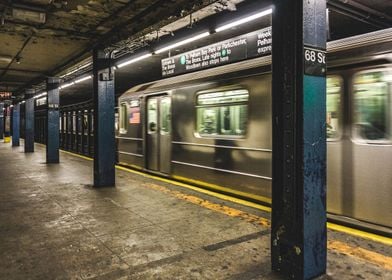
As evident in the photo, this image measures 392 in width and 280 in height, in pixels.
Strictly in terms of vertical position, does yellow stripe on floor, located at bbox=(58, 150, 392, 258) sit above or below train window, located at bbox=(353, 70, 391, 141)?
below

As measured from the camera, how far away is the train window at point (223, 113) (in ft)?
19.7

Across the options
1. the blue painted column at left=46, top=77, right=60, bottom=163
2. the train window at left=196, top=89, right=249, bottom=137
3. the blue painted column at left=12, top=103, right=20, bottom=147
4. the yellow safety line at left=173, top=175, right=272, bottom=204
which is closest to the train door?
the yellow safety line at left=173, top=175, right=272, bottom=204

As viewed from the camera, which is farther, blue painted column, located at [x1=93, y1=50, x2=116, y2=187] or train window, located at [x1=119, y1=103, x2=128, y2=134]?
train window, located at [x1=119, y1=103, x2=128, y2=134]

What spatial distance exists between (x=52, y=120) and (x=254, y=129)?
9.33 metres

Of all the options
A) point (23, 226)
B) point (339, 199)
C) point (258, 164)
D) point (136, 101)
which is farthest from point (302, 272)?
point (136, 101)

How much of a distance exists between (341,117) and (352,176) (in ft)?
2.58

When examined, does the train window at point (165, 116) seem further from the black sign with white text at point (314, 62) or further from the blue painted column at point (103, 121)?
the black sign with white text at point (314, 62)

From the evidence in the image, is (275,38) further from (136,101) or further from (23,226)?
(136,101)

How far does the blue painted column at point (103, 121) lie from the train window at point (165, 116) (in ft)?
4.48

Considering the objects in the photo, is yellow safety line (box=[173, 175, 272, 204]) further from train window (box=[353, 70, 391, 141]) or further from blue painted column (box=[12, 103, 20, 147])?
blue painted column (box=[12, 103, 20, 147])

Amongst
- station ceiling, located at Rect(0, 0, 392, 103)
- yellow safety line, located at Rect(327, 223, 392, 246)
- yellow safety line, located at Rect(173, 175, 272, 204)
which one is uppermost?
station ceiling, located at Rect(0, 0, 392, 103)

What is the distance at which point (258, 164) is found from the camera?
572cm

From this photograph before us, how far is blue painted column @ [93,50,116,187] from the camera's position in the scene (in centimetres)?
746

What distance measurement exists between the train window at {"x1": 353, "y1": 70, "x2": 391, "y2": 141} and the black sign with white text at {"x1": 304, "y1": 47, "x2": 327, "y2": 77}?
1439 millimetres
